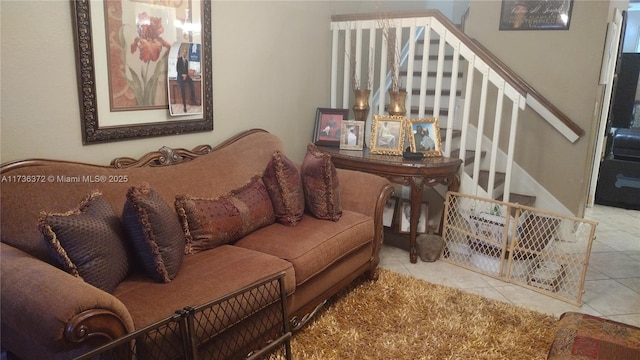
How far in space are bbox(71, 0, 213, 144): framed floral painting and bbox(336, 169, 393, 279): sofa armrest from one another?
967 mm

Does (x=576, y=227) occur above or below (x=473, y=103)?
below

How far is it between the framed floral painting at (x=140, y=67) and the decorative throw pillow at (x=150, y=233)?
559 millimetres

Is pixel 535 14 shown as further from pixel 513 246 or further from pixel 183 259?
pixel 183 259

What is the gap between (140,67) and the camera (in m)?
2.17

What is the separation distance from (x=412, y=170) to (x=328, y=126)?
0.87 m

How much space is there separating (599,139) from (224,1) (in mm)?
3565

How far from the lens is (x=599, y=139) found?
4.01 metres

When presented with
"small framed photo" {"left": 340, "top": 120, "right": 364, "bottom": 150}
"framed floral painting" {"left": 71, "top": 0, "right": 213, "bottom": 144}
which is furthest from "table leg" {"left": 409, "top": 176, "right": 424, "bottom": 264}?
"framed floral painting" {"left": 71, "top": 0, "right": 213, "bottom": 144}

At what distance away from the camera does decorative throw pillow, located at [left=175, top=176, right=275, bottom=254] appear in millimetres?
1997

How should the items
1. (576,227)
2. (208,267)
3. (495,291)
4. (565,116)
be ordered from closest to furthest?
(208,267) < (495,291) < (565,116) < (576,227)

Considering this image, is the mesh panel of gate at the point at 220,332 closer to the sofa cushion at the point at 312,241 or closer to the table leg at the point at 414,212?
the sofa cushion at the point at 312,241

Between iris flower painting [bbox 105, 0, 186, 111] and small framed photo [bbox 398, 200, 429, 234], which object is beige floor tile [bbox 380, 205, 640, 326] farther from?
iris flower painting [bbox 105, 0, 186, 111]

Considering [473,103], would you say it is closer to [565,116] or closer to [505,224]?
[565,116]

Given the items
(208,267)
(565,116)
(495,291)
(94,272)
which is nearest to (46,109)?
(94,272)
